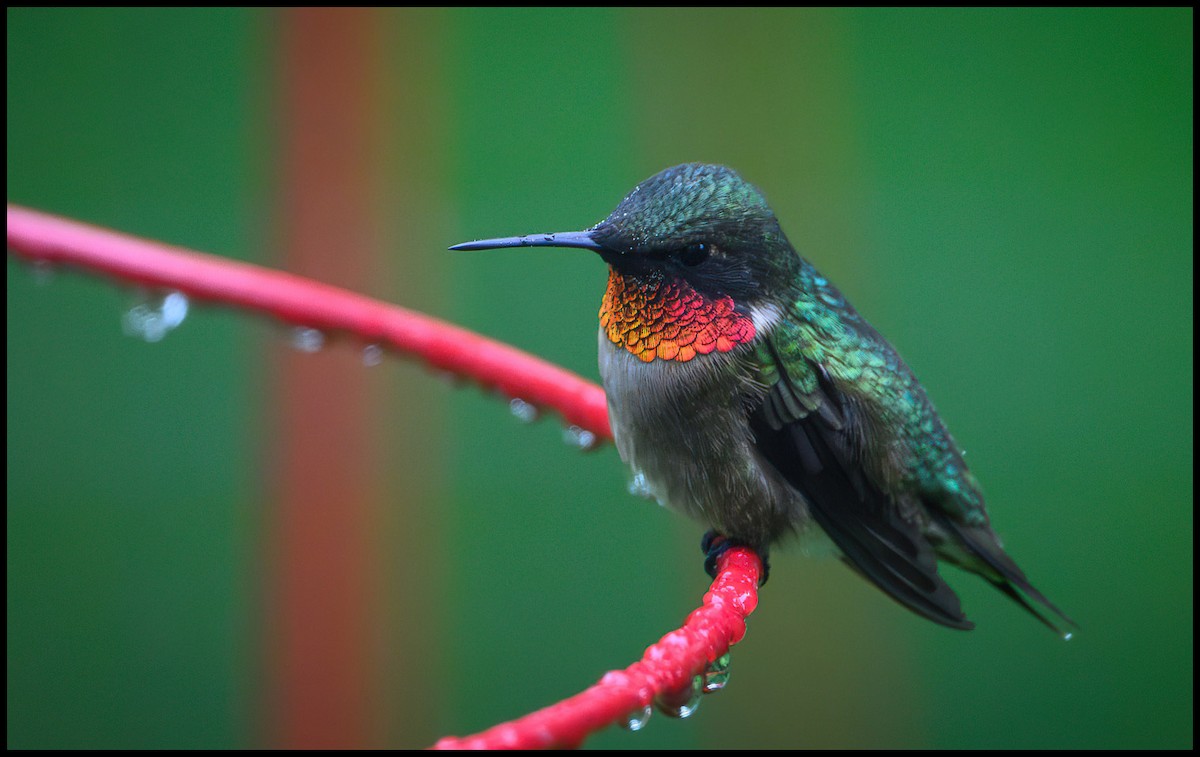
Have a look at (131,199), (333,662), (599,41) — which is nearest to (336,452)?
(333,662)

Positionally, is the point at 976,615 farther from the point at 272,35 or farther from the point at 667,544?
the point at 272,35

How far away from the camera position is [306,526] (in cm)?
294

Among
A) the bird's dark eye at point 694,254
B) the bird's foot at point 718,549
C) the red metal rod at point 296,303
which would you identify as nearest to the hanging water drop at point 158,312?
the red metal rod at point 296,303

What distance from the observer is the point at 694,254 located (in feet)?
3.19

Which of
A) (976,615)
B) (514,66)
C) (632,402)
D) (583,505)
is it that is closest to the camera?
(632,402)

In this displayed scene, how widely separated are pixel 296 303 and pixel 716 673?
604 millimetres

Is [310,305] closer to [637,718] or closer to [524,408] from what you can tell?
[524,408]

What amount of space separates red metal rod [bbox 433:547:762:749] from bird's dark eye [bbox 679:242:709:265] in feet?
1.09

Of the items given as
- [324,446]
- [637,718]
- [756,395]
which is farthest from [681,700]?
[324,446]

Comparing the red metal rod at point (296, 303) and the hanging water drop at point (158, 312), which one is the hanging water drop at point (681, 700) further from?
the hanging water drop at point (158, 312)

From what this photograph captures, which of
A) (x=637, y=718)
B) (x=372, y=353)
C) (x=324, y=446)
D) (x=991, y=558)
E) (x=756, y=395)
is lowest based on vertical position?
(x=637, y=718)

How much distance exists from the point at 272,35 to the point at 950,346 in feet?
6.95

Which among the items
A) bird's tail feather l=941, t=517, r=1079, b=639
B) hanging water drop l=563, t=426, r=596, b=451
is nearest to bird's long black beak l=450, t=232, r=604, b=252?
hanging water drop l=563, t=426, r=596, b=451

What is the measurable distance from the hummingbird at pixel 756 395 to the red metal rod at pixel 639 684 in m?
0.31
